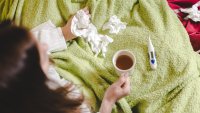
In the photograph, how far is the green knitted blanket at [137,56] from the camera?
1.10m

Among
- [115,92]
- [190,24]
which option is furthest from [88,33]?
[190,24]

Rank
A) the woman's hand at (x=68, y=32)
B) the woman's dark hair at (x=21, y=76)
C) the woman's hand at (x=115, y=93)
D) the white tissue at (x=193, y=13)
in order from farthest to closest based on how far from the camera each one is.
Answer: the white tissue at (x=193, y=13), the woman's hand at (x=68, y=32), the woman's hand at (x=115, y=93), the woman's dark hair at (x=21, y=76)

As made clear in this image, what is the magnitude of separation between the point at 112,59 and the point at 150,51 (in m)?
0.14

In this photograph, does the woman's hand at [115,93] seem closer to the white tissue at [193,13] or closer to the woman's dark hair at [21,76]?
the woman's dark hair at [21,76]

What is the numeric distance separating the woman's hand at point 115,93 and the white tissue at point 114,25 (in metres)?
0.22

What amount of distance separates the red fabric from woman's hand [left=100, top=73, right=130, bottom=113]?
1.25 feet

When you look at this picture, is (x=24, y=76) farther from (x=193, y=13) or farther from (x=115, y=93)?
(x=193, y=13)

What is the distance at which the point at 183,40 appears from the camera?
3.90 ft

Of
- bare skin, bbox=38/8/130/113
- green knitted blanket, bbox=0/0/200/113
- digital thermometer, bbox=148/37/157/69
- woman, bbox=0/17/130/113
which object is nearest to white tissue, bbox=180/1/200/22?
green knitted blanket, bbox=0/0/200/113

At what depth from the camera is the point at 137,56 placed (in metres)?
1.16

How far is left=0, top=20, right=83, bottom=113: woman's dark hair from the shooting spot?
27.5 inches

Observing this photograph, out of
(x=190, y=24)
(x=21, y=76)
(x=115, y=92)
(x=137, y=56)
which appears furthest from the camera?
(x=190, y=24)

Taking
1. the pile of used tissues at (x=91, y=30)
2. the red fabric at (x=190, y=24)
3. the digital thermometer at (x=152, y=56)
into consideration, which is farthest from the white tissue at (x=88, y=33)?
the red fabric at (x=190, y=24)

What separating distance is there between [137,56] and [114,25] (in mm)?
157
